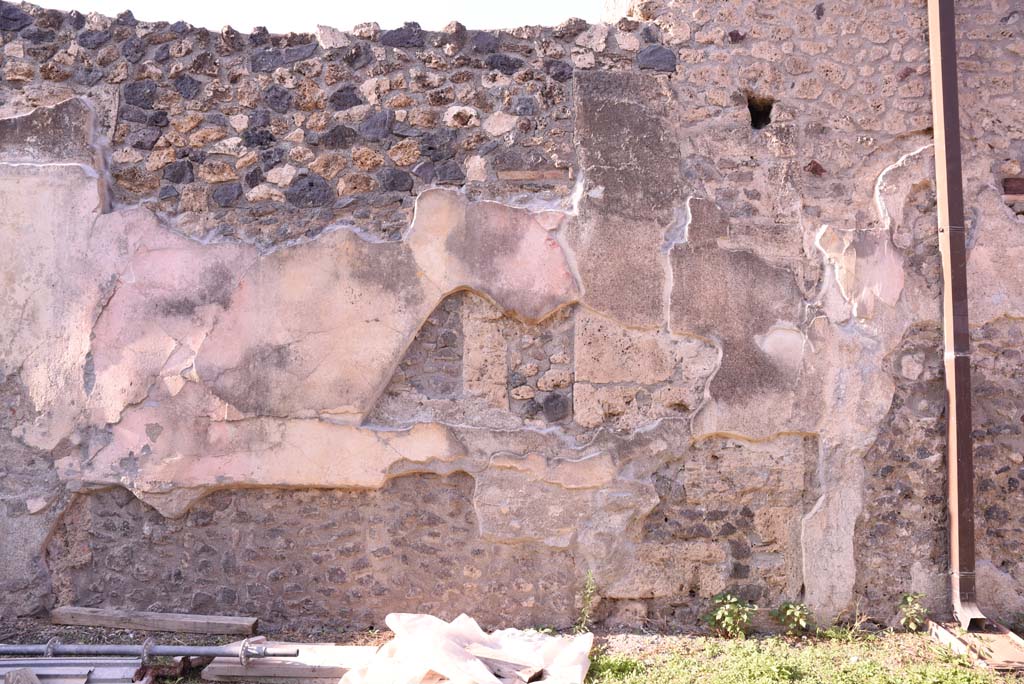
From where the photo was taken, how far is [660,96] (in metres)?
4.32

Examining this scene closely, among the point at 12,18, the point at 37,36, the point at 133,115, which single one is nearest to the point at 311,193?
the point at 133,115

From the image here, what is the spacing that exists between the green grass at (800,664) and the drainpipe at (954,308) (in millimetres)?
390

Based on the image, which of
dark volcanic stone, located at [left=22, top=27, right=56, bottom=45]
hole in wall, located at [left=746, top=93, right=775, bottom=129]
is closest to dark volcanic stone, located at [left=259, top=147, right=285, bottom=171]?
dark volcanic stone, located at [left=22, top=27, right=56, bottom=45]

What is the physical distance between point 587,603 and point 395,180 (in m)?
2.23

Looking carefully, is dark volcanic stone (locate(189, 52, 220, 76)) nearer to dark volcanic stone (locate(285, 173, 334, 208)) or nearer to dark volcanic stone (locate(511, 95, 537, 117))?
dark volcanic stone (locate(285, 173, 334, 208))

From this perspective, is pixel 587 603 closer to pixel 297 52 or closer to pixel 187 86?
pixel 297 52

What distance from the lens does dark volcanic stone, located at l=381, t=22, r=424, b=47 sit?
171 inches

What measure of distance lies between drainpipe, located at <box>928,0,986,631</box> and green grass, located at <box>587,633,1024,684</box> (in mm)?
390

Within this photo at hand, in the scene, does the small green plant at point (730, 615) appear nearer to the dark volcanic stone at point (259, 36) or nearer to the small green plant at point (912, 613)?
the small green plant at point (912, 613)

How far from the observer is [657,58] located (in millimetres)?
4352

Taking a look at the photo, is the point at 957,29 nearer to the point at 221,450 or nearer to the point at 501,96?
the point at 501,96

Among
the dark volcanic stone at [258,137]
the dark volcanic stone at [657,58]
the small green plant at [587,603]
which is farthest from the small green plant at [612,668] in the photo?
the dark volcanic stone at [258,137]

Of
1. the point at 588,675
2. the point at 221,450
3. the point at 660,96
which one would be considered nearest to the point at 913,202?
the point at 660,96

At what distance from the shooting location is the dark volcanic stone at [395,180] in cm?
429
